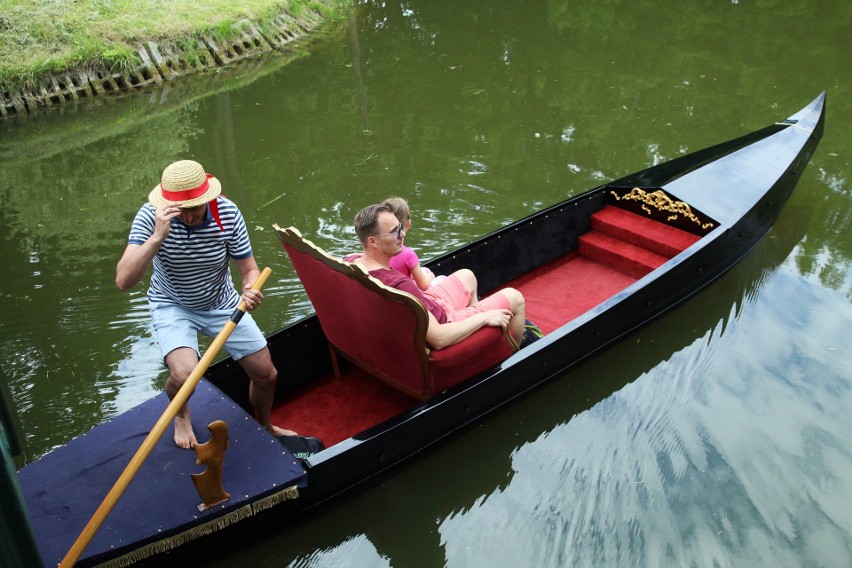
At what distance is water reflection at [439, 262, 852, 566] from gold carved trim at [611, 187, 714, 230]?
78cm

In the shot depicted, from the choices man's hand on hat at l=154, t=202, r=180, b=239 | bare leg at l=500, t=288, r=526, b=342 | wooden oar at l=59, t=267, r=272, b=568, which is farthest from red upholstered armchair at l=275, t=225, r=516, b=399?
man's hand on hat at l=154, t=202, r=180, b=239

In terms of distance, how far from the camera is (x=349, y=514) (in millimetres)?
3314

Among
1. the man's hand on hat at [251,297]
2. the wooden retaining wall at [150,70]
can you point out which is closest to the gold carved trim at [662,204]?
the man's hand on hat at [251,297]

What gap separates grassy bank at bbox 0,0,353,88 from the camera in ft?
26.5

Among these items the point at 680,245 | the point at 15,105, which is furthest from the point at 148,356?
the point at 15,105

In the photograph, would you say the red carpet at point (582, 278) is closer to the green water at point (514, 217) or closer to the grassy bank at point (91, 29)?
the green water at point (514, 217)

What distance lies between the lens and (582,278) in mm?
4730

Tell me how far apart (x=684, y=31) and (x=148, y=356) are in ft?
27.5

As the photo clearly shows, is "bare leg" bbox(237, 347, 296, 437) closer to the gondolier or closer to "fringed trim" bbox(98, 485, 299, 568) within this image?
the gondolier

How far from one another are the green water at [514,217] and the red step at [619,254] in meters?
0.40

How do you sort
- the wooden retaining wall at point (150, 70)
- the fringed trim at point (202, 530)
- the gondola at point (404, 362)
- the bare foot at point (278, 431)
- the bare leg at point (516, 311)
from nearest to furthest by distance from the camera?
the fringed trim at point (202, 530) → the gondola at point (404, 362) → the bare foot at point (278, 431) → the bare leg at point (516, 311) → the wooden retaining wall at point (150, 70)

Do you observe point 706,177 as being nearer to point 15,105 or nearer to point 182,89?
point 182,89

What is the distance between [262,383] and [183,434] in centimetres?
42

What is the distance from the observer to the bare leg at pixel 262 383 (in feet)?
10.3
